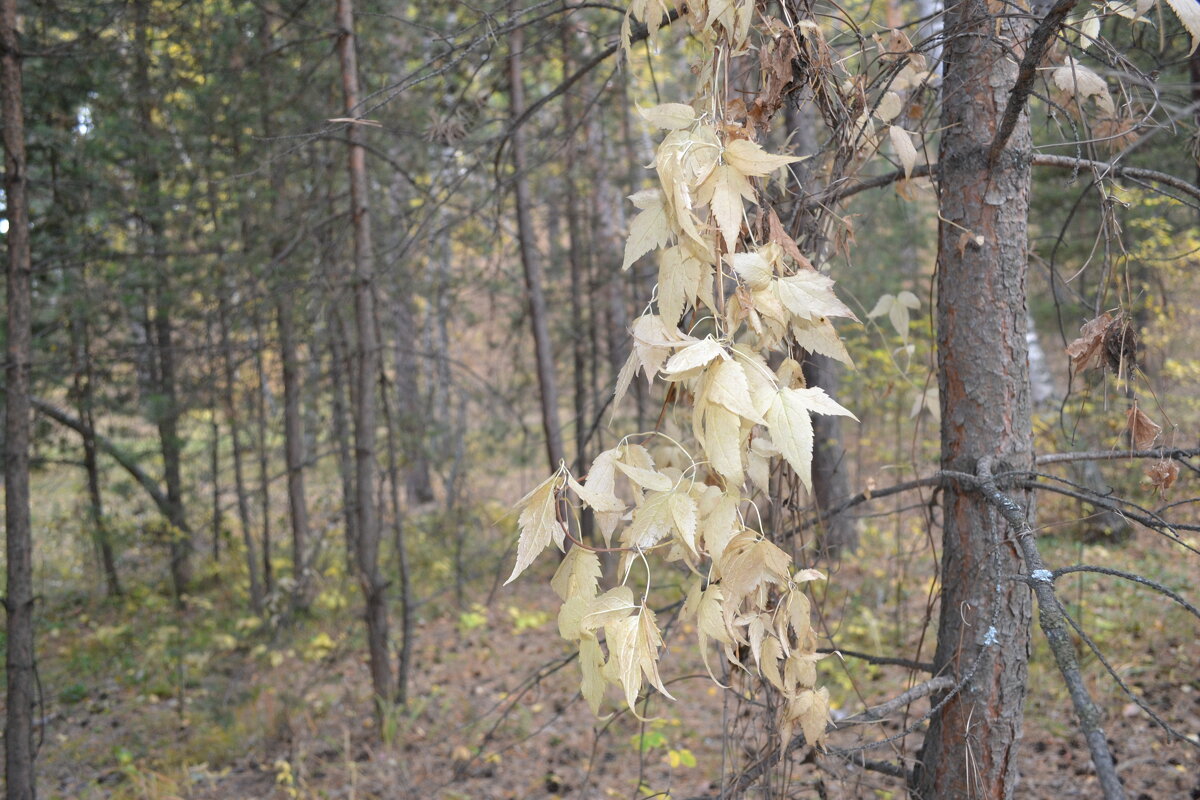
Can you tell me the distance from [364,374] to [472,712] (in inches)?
114

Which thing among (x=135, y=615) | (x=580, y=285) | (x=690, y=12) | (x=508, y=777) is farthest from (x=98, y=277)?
(x=690, y=12)

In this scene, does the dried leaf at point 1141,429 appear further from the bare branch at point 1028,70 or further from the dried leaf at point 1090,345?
the bare branch at point 1028,70

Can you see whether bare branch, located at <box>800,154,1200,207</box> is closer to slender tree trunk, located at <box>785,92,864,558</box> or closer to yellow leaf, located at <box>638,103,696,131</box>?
slender tree trunk, located at <box>785,92,864,558</box>

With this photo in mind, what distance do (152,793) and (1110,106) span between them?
644 centimetres

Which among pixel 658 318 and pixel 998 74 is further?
pixel 998 74

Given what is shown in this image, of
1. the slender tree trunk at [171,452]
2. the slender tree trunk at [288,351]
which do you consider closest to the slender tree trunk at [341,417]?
Result: the slender tree trunk at [288,351]

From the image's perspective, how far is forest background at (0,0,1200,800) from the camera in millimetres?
2113

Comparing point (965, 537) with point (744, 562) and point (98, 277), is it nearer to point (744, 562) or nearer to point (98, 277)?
point (744, 562)

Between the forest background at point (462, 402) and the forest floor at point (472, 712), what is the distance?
4 cm

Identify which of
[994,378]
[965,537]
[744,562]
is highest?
[994,378]

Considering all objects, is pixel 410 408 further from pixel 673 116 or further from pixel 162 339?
pixel 673 116

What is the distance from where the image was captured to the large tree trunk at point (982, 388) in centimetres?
188

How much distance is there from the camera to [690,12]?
154cm

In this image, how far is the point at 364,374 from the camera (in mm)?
5930
